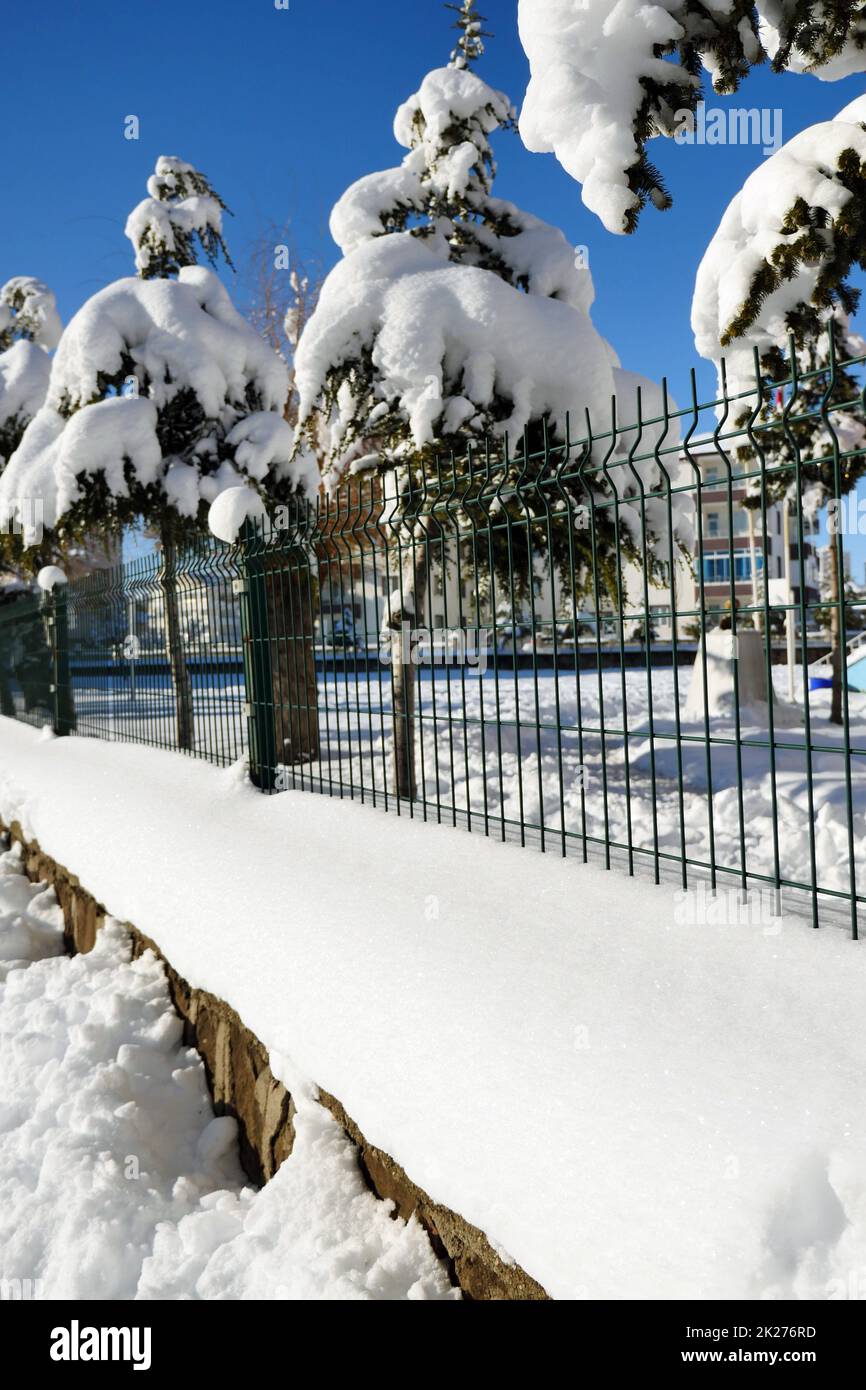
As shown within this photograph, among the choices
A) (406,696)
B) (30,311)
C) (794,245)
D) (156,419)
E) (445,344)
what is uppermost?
(30,311)

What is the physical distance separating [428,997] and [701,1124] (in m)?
1.06

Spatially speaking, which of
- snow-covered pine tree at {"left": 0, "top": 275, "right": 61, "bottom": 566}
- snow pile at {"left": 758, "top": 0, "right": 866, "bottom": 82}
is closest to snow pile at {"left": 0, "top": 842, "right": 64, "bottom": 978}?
snow-covered pine tree at {"left": 0, "top": 275, "right": 61, "bottom": 566}

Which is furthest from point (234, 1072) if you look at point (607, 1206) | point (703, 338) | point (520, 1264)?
point (703, 338)

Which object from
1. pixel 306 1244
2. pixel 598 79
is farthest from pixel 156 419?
pixel 306 1244

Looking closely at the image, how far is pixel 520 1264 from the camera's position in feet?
7.14

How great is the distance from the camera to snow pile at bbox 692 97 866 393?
→ 3.54 meters

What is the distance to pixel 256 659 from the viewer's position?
559 cm

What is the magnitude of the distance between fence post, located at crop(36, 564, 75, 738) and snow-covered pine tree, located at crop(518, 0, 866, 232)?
7.91 metres

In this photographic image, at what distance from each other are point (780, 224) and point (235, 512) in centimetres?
343

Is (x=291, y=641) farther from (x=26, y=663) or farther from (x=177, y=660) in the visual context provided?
(x=26, y=663)

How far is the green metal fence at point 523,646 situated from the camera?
3062mm

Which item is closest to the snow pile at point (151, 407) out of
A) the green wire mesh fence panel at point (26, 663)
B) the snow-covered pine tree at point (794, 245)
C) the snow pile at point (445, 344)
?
the green wire mesh fence panel at point (26, 663)
